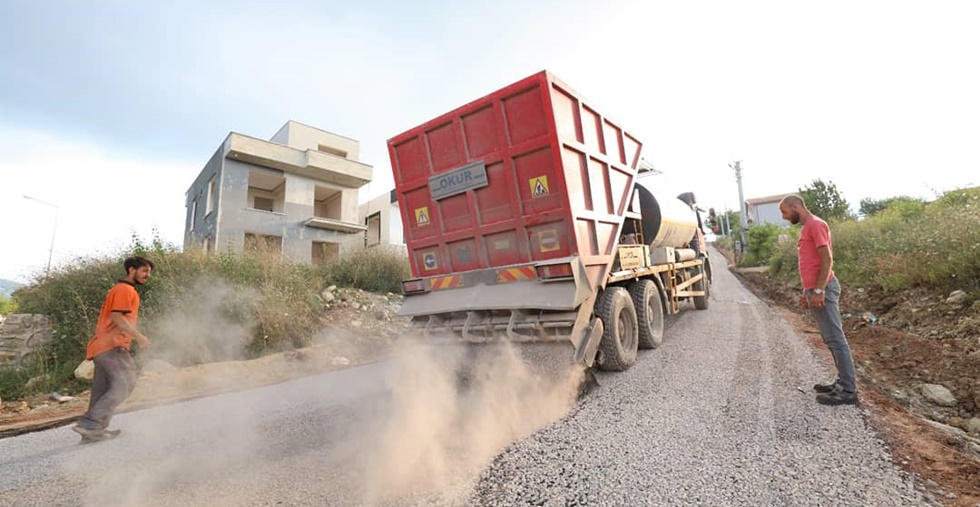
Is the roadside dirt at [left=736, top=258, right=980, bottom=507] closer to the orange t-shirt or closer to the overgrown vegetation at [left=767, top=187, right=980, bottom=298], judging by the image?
the overgrown vegetation at [left=767, top=187, right=980, bottom=298]

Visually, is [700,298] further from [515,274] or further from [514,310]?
[514,310]

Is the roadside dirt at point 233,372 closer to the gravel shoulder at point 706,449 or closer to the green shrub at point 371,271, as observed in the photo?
the green shrub at point 371,271

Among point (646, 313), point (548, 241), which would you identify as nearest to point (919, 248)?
point (646, 313)

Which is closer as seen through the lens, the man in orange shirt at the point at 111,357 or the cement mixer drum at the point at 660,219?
the man in orange shirt at the point at 111,357

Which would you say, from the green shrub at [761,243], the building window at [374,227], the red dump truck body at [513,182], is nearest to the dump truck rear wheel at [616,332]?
the red dump truck body at [513,182]

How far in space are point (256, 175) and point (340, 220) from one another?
3.57 meters

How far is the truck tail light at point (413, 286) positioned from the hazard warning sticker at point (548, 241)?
4.92 ft

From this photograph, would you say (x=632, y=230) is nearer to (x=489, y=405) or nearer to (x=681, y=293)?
(x=681, y=293)

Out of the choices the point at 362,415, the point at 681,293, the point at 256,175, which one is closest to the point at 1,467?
the point at 362,415

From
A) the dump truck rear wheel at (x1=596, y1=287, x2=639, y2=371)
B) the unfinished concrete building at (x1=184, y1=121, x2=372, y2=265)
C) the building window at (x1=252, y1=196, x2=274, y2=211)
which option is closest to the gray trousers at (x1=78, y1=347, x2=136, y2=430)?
the dump truck rear wheel at (x1=596, y1=287, x2=639, y2=371)

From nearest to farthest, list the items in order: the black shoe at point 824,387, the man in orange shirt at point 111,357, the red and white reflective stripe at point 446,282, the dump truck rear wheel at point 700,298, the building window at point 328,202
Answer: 1. the black shoe at point 824,387
2. the man in orange shirt at point 111,357
3. the red and white reflective stripe at point 446,282
4. the dump truck rear wheel at point 700,298
5. the building window at point 328,202

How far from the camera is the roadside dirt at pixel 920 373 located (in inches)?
88.7

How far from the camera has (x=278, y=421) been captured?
12.7 feet

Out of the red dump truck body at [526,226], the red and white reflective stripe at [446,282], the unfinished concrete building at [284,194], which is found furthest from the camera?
the unfinished concrete building at [284,194]
